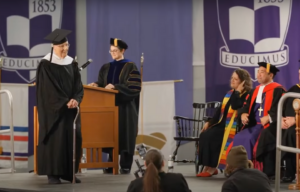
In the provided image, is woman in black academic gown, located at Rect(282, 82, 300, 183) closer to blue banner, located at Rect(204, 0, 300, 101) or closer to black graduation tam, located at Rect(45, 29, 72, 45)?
black graduation tam, located at Rect(45, 29, 72, 45)

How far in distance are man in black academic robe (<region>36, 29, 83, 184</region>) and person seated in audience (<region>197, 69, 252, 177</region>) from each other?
1.58 meters

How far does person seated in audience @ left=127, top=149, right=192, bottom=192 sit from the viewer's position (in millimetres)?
4105

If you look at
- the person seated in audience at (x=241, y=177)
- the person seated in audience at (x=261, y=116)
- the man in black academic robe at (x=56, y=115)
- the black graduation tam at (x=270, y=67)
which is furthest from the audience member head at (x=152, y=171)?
the black graduation tam at (x=270, y=67)

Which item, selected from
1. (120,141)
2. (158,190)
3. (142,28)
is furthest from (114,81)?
(158,190)

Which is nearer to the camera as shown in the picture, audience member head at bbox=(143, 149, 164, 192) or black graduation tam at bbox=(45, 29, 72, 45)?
audience member head at bbox=(143, 149, 164, 192)

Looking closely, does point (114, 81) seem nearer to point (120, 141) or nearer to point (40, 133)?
point (120, 141)

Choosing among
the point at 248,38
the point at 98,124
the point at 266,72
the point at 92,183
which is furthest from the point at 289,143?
the point at 248,38

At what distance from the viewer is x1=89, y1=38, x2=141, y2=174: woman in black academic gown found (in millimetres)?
7871

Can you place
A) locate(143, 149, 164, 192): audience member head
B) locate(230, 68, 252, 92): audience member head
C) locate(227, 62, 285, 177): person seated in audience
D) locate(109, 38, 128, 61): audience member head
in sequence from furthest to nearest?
locate(109, 38, 128, 61): audience member head, locate(230, 68, 252, 92): audience member head, locate(227, 62, 285, 177): person seated in audience, locate(143, 149, 164, 192): audience member head

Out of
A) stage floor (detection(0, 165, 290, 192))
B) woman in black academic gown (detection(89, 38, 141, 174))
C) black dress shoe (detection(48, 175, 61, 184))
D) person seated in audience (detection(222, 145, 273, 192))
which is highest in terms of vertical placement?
woman in black academic gown (detection(89, 38, 141, 174))

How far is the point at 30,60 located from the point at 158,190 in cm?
637

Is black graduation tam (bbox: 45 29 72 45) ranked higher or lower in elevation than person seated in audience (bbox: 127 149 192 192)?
higher

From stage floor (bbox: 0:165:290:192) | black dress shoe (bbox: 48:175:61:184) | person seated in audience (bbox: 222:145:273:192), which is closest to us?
person seated in audience (bbox: 222:145:273:192)

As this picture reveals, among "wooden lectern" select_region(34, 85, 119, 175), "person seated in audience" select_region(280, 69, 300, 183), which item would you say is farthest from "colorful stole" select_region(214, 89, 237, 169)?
"wooden lectern" select_region(34, 85, 119, 175)
